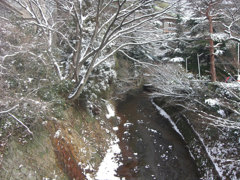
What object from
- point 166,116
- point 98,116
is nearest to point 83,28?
point 98,116

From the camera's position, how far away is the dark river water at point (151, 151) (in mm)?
6004

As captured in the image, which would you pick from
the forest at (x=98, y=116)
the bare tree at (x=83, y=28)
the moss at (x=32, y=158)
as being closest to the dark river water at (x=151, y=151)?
the forest at (x=98, y=116)

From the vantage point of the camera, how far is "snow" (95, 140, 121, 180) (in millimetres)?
5484

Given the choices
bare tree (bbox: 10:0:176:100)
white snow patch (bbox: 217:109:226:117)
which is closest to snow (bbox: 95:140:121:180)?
bare tree (bbox: 10:0:176:100)

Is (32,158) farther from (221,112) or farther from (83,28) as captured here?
(83,28)

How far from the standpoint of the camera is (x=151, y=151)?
289 inches

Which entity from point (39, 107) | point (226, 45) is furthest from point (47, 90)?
point (226, 45)

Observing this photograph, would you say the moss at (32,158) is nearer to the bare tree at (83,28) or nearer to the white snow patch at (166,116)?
the bare tree at (83,28)

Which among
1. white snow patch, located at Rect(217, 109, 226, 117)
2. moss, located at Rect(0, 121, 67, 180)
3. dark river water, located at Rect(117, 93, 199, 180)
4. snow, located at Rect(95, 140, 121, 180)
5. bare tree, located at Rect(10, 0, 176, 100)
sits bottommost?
dark river water, located at Rect(117, 93, 199, 180)

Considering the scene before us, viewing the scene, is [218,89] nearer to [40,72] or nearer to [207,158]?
[207,158]

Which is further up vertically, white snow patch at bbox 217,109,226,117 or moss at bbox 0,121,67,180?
moss at bbox 0,121,67,180

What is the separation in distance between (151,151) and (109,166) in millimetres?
2231

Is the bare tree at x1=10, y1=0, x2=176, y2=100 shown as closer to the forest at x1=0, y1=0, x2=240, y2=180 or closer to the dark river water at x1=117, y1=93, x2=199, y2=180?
the forest at x1=0, y1=0, x2=240, y2=180

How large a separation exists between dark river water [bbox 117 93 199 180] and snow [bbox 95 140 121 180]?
221 millimetres
